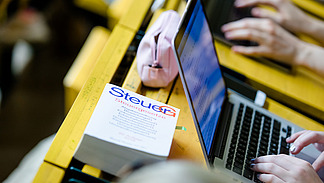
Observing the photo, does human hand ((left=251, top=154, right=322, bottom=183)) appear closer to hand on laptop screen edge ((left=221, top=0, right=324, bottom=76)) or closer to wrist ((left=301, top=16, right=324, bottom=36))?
hand on laptop screen edge ((left=221, top=0, right=324, bottom=76))

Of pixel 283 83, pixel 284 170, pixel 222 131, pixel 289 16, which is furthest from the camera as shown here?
pixel 289 16

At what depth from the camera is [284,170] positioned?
84 centimetres

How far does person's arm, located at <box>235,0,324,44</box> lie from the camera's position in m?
1.33

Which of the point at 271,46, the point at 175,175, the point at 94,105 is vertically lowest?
the point at 175,175

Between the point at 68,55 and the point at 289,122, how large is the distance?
1.42 metres

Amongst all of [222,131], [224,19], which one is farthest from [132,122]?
[224,19]

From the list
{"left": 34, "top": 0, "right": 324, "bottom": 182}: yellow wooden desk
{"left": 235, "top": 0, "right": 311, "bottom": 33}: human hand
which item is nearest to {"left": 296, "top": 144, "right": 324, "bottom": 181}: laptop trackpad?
{"left": 34, "top": 0, "right": 324, "bottom": 182}: yellow wooden desk

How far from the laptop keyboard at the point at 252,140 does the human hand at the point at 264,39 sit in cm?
28

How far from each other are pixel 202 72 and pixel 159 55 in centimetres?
13

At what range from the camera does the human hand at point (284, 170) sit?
2.73 ft

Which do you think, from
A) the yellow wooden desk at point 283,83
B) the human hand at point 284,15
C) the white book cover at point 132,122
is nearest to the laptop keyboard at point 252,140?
the yellow wooden desk at point 283,83

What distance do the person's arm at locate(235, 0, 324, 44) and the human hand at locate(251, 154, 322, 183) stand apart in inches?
26.8

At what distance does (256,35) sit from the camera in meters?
1.24

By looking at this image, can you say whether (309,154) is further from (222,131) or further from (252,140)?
(222,131)
